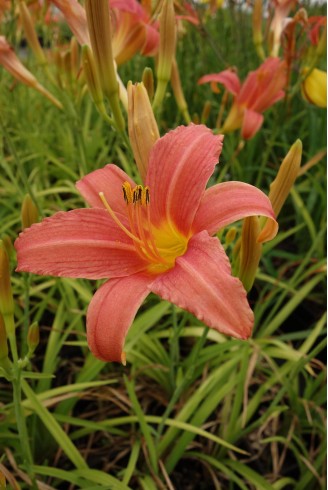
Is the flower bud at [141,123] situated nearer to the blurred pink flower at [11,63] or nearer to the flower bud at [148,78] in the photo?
the flower bud at [148,78]

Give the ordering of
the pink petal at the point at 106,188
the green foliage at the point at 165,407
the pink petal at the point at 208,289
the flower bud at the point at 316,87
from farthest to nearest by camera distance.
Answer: the flower bud at the point at 316,87, the green foliage at the point at 165,407, the pink petal at the point at 106,188, the pink petal at the point at 208,289

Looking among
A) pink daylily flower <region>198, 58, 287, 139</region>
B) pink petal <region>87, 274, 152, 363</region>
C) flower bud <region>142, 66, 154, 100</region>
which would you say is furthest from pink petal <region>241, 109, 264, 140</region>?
pink petal <region>87, 274, 152, 363</region>

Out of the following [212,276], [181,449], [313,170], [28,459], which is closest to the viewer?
[212,276]

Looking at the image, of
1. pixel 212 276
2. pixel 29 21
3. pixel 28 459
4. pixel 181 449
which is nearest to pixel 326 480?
pixel 181 449

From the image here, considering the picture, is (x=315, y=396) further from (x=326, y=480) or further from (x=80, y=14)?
(x=80, y=14)

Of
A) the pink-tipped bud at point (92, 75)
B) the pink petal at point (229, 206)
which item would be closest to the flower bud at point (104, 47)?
the pink-tipped bud at point (92, 75)

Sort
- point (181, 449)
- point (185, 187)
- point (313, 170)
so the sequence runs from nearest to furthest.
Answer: point (185, 187), point (181, 449), point (313, 170)

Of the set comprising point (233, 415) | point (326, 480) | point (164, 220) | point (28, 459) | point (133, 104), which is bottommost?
point (326, 480)
